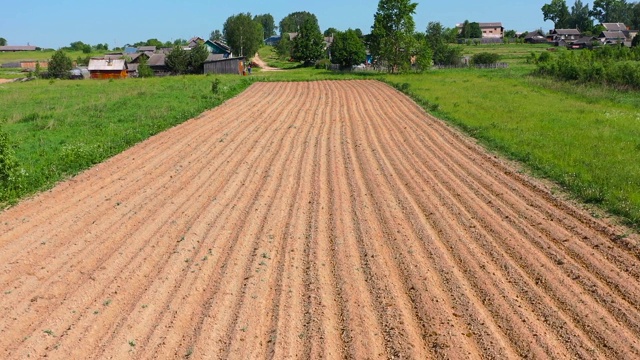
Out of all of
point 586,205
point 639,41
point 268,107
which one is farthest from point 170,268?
point 639,41

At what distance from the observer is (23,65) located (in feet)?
346

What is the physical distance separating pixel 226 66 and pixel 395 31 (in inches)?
848

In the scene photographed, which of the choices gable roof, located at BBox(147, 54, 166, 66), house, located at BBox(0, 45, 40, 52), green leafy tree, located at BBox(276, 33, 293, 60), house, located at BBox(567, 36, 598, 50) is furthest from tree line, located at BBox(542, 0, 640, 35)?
house, located at BBox(0, 45, 40, 52)

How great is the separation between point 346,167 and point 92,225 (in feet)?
25.2

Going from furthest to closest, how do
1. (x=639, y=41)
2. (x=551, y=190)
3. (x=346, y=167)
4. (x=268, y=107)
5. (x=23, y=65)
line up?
(x=23, y=65)
(x=639, y=41)
(x=268, y=107)
(x=346, y=167)
(x=551, y=190)

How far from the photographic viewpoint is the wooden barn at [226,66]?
64.6 metres

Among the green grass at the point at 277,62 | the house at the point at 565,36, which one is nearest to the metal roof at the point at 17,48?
the green grass at the point at 277,62

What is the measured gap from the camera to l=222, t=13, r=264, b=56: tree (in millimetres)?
89625

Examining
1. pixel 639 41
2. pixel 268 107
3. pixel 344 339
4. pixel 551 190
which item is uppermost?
pixel 639 41

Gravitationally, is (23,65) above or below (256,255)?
above

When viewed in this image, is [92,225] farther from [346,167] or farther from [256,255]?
[346,167]

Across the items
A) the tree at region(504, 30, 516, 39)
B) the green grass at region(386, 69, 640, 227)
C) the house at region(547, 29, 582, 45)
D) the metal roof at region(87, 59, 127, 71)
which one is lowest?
the green grass at region(386, 69, 640, 227)

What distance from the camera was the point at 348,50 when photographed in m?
68.6

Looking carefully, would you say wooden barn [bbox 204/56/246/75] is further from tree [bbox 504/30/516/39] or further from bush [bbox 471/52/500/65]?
tree [bbox 504/30/516/39]
